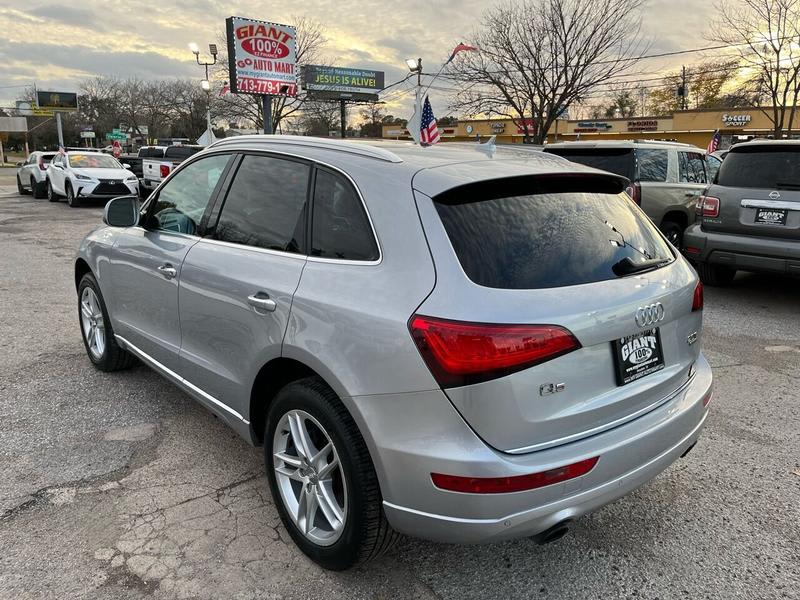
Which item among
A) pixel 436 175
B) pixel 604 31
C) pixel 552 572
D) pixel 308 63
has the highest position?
pixel 308 63

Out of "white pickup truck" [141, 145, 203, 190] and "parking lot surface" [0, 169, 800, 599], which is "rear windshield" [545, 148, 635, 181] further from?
"white pickup truck" [141, 145, 203, 190]

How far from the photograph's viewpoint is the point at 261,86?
2462cm

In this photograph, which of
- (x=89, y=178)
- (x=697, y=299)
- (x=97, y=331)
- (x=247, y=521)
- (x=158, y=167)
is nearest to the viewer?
(x=697, y=299)

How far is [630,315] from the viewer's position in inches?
88.0

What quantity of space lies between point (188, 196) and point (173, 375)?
3.43ft

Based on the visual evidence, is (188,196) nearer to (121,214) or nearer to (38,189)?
(121,214)

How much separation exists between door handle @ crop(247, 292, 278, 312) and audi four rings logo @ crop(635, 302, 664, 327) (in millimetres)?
1431

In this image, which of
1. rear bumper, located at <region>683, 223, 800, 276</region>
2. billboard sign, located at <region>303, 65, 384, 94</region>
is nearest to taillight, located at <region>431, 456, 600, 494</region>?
rear bumper, located at <region>683, 223, 800, 276</region>

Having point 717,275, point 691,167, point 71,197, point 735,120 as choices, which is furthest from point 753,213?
point 735,120

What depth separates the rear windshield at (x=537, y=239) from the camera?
6.91 feet

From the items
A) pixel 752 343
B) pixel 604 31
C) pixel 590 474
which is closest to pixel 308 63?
pixel 604 31

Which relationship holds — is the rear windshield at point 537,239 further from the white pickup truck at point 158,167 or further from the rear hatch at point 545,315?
the white pickup truck at point 158,167

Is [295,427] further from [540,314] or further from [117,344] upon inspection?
[117,344]

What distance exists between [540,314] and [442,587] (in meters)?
1.21
